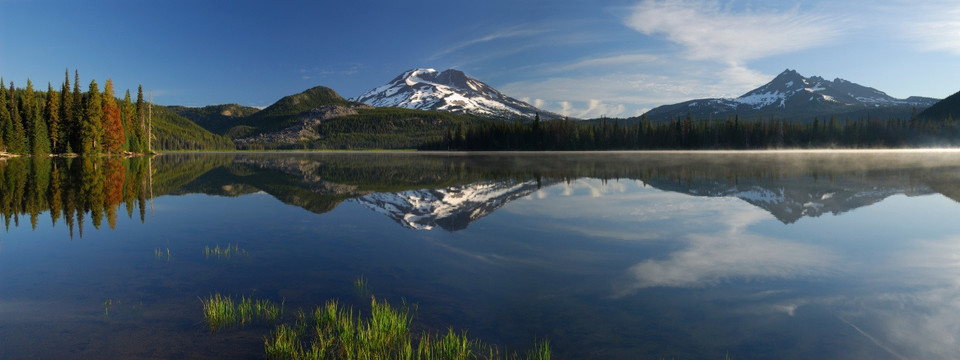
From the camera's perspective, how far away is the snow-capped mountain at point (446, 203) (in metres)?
19.0

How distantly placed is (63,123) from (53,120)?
2098 millimetres

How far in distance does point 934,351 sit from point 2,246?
21388 mm

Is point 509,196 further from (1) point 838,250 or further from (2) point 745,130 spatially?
(2) point 745,130

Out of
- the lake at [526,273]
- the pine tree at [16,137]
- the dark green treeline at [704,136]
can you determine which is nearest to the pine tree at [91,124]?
the pine tree at [16,137]

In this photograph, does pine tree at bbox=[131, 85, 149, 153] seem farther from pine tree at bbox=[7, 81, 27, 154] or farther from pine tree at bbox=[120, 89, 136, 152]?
pine tree at bbox=[7, 81, 27, 154]

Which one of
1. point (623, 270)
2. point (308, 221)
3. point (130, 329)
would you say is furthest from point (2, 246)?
point (623, 270)

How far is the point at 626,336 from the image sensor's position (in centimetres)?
754

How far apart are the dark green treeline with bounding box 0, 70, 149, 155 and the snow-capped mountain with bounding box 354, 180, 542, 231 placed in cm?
9543

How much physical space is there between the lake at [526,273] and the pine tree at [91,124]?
87713mm

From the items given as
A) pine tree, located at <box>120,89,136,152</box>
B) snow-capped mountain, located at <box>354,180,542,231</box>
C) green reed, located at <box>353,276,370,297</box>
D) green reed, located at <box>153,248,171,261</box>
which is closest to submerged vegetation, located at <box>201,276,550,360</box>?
green reed, located at <box>353,276,370,297</box>

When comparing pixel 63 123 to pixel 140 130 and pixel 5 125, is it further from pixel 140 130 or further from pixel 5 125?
pixel 140 130

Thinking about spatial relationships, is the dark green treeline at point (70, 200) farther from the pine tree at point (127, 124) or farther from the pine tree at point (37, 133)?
the pine tree at point (127, 124)

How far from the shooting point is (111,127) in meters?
102

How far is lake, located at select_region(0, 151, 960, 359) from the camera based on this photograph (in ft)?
24.6
